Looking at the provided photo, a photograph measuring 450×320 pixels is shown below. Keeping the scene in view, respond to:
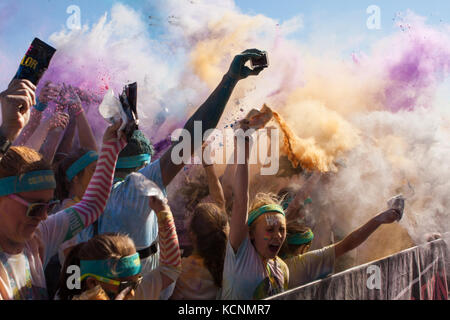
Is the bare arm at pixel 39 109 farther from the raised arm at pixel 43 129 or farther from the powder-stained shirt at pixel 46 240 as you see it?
the powder-stained shirt at pixel 46 240

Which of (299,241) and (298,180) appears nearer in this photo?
(299,241)

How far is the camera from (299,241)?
281 cm

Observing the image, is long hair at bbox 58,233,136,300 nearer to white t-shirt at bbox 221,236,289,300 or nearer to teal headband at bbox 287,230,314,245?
white t-shirt at bbox 221,236,289,300

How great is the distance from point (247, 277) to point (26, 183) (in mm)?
1091

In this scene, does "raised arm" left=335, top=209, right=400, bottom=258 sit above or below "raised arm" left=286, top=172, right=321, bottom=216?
below

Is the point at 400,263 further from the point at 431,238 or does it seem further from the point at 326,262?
the point at 431,238

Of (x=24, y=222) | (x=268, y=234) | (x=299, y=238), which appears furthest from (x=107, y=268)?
(x=299, y=238)

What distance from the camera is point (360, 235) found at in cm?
284

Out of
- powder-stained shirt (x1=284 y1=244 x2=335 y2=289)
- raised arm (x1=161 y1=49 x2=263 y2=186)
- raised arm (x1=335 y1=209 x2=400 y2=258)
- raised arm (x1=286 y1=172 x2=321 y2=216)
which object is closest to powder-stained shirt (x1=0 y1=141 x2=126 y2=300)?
raised arm (x1=161 y1=49 x2=263 y2=186)

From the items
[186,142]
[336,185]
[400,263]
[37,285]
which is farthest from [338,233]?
[37,285]

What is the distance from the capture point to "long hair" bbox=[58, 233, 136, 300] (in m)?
1.76

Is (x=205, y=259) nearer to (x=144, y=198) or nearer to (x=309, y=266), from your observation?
(x=144, y=198)

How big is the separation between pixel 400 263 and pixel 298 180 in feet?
4.17

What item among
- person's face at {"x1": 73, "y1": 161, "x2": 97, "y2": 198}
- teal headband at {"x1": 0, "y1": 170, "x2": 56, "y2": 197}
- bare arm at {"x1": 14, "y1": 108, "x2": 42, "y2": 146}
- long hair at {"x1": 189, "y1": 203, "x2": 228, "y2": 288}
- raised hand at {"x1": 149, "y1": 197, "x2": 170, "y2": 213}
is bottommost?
long hair at {"x1": 189, "y1": 203, "x2": 228, "y2": 288}
